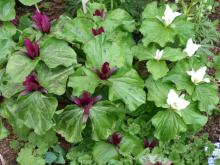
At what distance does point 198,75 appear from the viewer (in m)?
2.34

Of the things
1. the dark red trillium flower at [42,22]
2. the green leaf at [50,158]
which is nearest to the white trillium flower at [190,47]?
the dark red trillium flower at [42,22]

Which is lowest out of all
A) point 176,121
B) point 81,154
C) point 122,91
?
point 81,154

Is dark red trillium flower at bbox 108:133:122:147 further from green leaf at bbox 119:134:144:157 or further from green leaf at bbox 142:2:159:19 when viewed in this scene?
green leaf at bbox 142:2:159:19

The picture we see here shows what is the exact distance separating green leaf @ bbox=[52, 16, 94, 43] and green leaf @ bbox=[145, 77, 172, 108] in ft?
1.36

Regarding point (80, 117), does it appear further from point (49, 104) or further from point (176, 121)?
point (176, 121)

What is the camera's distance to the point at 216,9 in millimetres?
3293

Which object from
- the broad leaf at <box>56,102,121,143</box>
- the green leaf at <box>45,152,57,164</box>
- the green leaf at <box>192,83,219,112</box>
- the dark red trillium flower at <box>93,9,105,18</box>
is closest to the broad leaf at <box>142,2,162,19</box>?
the dark red trillium flower at <box>93,9,105,18</box>

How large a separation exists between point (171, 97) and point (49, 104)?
61 cm

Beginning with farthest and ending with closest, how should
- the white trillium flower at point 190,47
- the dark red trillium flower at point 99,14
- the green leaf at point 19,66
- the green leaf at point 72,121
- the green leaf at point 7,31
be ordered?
the dark red trillium flower at point 99,14 < the green leaf at point 7,31 < the white trillium flower at point 190,47 < the green leaf at point 72,121 < the green leaf at point 19,66

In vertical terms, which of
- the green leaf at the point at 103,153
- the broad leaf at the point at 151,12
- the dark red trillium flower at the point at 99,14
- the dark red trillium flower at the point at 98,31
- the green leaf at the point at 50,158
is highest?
the broad leaf at the point at 151,12

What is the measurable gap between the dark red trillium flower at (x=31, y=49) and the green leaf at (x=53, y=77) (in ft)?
0.20

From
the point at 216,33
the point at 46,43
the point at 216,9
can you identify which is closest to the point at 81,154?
the point at 46,43

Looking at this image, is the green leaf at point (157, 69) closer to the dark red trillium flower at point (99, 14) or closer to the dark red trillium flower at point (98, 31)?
the dark red trillium flower at point (98, 31)

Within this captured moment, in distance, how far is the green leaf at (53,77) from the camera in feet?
7.40
